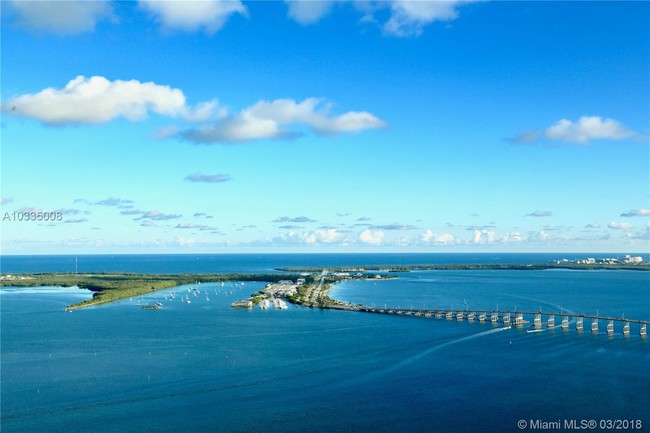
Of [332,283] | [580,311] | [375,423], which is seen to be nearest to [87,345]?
[375,423]

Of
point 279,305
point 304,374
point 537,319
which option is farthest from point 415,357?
point 279,305

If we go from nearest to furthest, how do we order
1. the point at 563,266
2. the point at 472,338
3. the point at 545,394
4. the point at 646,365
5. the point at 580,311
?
the point at 545,394 < the point at 646,365 < the point at 472,338 < the point at 580,311 < the point at 563,266

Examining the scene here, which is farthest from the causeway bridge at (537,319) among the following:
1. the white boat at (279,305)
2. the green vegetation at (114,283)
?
the green vegetation at (114,283)

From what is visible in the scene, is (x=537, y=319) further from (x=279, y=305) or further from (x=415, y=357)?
(x=279, y=305)

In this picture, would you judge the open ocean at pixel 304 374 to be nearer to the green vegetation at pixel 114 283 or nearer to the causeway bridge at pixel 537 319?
the causeway bridge at pixel 537 319

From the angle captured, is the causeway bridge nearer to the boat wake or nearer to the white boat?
the boat wake

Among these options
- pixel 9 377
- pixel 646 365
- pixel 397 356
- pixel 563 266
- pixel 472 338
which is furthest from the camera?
pixel 563 266

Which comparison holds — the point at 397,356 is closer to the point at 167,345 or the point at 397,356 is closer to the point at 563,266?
the point at 167,345

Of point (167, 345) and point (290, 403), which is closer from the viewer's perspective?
point (290, 403)
